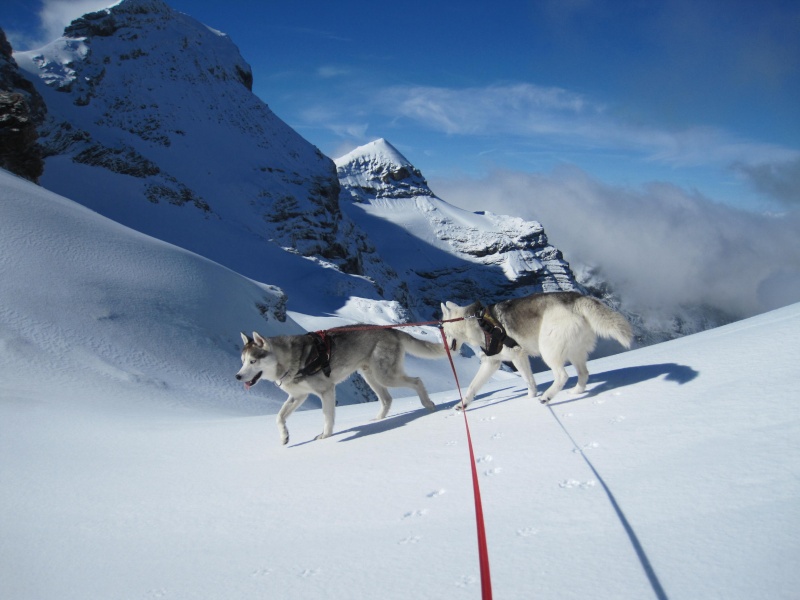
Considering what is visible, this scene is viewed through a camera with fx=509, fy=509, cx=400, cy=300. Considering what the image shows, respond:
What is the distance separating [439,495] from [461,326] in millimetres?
3976

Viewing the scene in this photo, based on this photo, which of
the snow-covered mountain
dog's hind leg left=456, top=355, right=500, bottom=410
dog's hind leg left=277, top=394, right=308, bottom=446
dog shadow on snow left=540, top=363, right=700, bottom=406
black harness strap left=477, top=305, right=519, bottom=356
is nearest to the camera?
dog shadow on snow left=540, top=363, right=700, bottom=406

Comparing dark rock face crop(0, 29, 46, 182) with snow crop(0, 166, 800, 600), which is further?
dark rock face crop(0, 29, 46, 182)

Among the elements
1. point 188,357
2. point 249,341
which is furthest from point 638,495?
point 188,357

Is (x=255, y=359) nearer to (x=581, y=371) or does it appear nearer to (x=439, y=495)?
(x=439, y=495)

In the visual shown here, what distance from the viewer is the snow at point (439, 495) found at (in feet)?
7.78

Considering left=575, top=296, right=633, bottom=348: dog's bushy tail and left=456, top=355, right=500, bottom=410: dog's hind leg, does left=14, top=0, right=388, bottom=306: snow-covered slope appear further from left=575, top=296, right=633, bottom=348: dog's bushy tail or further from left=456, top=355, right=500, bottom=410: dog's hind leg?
left=575, top=296, right=633, bottom=348: dog's bushy tail

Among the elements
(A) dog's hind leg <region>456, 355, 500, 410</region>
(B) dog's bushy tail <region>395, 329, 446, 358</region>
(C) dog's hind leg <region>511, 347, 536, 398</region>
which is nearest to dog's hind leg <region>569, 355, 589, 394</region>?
(C) dog's hind leg <region>511, 347, 536, 398</region>

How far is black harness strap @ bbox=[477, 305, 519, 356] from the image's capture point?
6.61 meters

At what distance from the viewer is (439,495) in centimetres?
356

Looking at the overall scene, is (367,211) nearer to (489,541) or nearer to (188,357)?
(188,357)

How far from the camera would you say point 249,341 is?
638 centimetres

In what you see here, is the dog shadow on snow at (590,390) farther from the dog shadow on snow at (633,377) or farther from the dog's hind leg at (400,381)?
the dog's hind leg at (400,381)

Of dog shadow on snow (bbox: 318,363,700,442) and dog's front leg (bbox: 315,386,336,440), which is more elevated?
dog's front leg (bbox: 315,386,336,440)

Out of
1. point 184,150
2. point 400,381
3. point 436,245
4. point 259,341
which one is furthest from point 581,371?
point 436,245
